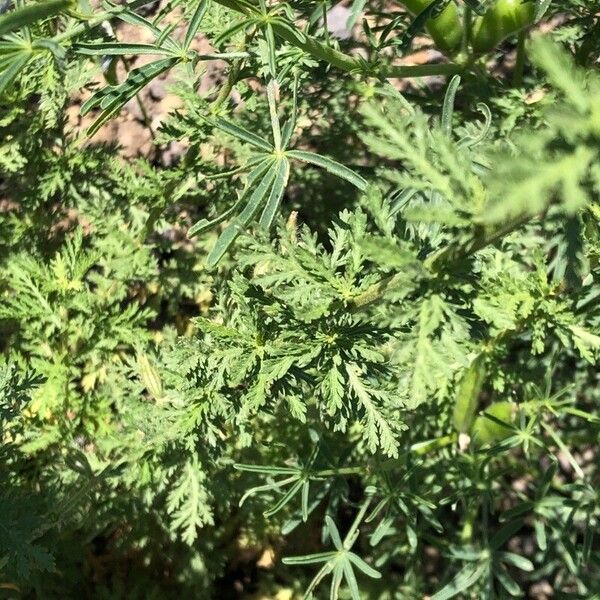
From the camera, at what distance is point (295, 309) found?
1.42 meters

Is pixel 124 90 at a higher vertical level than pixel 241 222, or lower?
higher

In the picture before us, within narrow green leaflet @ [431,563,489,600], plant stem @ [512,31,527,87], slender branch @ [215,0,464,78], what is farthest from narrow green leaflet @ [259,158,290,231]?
narrow green leaflet @ [431,563,489,600]

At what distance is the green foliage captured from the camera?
3.81 feet

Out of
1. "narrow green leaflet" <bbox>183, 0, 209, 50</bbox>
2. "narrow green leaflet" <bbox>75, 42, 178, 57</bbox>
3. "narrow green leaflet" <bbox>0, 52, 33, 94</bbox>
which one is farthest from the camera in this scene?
"narrow green leaflet" <bbox>75, 42, 178, 57</bbox>

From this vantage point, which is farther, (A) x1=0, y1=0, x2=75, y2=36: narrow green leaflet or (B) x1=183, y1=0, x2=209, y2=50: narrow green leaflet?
(B) x1=183, y1=0, x2=209, y2=50: narrow green leaflet

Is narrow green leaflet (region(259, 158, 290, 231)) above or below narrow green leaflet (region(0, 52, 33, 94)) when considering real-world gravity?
below

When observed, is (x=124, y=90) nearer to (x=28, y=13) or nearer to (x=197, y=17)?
(x=197, y=17)

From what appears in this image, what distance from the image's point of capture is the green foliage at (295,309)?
3.81ft

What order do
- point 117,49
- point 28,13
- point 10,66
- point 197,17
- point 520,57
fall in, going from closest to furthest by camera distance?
point 28,13, point 10,66, point 197,17, point 117,49, point 520,57

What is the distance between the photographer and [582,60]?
2182 millimetres

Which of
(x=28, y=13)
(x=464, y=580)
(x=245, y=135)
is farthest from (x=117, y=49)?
(x=464, y=580)

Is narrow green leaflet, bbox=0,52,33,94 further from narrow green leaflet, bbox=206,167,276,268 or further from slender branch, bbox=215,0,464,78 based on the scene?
narrow green leaflet, bbox=206,167,276,268

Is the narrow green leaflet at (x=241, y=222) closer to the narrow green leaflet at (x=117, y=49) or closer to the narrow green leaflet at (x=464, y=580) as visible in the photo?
the narrow green leaflet at (x=117, y=49)

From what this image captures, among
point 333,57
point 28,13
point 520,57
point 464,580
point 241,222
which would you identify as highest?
point 28,13
